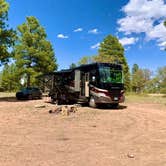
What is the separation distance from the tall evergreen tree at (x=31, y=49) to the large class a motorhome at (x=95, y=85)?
20.0m

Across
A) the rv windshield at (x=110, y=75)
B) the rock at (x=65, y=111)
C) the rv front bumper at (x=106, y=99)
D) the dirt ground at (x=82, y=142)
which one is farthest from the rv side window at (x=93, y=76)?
the dirt ground at (x=82, y=142)

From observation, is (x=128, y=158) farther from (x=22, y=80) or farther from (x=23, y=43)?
(x=22, y=80)

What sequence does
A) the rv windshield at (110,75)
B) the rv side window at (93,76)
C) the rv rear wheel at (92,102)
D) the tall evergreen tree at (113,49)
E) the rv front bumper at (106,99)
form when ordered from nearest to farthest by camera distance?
the rv front bumper at (106,99) → the rv windshield at (110,75) → the rv side window at (93,76) → the rv rear wheel at (92,102) → the tall evergreen tree at (113,49)

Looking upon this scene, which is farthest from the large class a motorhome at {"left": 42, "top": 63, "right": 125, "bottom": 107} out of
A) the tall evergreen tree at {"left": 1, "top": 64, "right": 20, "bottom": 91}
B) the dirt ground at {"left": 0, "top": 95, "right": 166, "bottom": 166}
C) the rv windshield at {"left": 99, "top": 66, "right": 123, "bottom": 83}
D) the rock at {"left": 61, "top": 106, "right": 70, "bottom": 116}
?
the tall evergreen tree at {"left": 1, "top": 64, "right": 20, "bottom": 91}

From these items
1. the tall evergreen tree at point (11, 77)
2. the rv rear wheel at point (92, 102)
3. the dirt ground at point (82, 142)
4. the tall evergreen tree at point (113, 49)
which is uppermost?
the tall evergreen tree at point (113, 49)

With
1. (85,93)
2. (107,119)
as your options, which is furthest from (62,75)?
(107,119)

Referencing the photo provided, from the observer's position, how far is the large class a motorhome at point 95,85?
2380 cm

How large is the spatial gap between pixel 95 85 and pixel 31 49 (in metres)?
25.3

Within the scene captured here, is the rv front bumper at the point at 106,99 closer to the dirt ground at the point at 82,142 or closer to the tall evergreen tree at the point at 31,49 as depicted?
the dirt ground at the point at 82,142

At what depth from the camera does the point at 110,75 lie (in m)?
24.2

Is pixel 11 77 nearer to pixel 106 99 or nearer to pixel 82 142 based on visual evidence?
pixel 106 99

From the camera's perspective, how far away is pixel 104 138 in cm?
1177

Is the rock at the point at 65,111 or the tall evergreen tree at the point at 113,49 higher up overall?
the tall evergreen tree at the point at 113,49

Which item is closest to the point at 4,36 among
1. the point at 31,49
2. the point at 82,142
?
the point at 31,49
